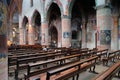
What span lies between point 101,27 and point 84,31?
9.29m

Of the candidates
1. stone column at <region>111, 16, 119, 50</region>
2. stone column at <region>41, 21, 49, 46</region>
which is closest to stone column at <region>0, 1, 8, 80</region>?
stone column at <region>111, 16, 119, 50</region>

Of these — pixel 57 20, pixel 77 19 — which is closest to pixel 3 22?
pixel 77 19

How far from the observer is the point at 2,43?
9.21ft

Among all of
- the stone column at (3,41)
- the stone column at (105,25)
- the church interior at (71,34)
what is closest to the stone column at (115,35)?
the church interior at (71,34)

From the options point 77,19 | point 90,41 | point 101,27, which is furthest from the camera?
point 77,19

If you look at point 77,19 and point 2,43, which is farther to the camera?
point 77,19

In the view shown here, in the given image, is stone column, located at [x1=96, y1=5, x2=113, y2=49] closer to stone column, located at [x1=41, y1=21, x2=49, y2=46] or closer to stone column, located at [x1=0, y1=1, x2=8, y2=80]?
stone column, located at [x1=0, y1=1, x2=8, y2=80]

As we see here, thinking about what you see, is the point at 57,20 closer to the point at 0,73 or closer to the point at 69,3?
the point at 69,3

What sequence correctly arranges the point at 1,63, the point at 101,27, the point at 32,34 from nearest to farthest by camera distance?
1. the point at 1,63
2. the point at 101,27
3. the point at 32,34

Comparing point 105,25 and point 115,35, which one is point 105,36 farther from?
point 115,35

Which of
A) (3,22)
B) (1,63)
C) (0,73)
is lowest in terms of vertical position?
(0,73)

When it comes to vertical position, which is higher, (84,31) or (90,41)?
(84,31)

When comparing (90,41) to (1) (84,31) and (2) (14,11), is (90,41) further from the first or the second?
(2) (14,11)

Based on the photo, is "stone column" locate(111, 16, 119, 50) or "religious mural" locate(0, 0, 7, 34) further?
"stone column" locate(111, 16, 119, 50)
